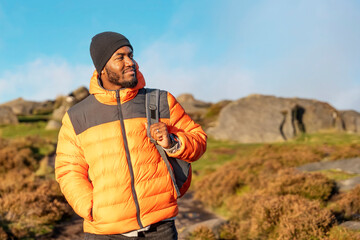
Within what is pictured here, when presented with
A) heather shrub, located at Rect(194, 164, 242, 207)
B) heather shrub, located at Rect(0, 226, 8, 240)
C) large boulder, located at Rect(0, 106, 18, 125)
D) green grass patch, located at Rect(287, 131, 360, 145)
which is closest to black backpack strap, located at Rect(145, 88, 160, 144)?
heather shrub, located at Rect(0, 226, 8, 240)

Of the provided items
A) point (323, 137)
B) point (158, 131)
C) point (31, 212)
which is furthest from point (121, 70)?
point (323, 137)

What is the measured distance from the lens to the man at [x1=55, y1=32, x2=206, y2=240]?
2.33m

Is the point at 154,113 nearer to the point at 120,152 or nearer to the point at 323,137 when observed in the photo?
the point at 120,152

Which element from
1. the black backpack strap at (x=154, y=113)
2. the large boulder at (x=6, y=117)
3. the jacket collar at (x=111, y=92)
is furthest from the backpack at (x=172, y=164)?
the large boulder at (x=6, y=117)

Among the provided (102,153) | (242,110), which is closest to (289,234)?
(102,153)

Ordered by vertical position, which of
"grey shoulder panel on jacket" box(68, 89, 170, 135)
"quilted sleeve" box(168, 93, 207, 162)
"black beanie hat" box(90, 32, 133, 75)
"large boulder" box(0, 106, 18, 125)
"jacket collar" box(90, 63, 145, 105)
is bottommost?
"quilted sleeve" box(168, 93, 207, 162)

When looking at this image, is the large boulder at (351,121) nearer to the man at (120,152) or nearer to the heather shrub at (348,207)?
the heather shrub at (348,207)

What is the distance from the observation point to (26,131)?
27234 mm

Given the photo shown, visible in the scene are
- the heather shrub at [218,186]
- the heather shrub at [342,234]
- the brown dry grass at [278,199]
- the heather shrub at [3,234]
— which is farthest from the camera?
the heather shrub at [218,186]

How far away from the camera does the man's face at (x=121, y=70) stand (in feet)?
8.04

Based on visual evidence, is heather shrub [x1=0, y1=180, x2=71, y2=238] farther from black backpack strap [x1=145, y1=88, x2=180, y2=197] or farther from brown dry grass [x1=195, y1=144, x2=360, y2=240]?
black backpack strap [x1=145, y1=88, x2=180, y2=197]

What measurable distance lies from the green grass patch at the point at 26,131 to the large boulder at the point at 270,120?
Result: 1203 cm

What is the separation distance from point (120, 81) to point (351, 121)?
89.2 feet

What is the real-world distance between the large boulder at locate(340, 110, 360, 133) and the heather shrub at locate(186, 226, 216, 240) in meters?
22.1
